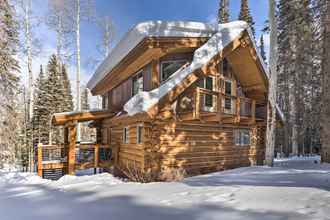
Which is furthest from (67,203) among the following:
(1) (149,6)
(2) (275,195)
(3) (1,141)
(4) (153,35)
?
(1) (149,6)

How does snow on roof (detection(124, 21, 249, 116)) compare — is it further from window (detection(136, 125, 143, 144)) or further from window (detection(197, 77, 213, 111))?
window (detection(136, 125, 143, 144))

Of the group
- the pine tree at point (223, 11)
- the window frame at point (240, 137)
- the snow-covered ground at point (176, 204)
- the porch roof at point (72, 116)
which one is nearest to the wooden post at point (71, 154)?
the porch roof at point (72, 116)

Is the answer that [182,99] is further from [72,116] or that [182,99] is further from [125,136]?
[72,116]

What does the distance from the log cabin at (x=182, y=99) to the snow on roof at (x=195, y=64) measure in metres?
0.03

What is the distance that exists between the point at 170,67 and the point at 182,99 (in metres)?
1.74

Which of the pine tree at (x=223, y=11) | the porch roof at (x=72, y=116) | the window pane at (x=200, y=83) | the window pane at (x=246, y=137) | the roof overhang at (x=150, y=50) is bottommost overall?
the window pane at (x=246, y=137)

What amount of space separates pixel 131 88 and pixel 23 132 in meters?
16.9

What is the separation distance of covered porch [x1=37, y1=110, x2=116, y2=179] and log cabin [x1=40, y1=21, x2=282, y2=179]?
68 millimetres

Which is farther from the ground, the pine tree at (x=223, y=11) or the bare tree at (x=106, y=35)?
the pine tree at (x=223, y=11)

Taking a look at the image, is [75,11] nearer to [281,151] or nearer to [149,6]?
[149,6]

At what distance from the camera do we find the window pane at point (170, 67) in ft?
35.0

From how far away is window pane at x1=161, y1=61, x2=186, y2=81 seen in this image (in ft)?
35.0

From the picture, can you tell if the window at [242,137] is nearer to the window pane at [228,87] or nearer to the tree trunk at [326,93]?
the window pane at [228,87]

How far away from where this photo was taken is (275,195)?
4.98m
